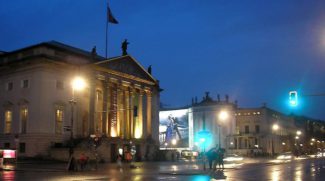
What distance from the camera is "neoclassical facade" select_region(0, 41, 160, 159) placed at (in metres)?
58.5

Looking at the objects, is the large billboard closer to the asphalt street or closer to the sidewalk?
the sidewalk

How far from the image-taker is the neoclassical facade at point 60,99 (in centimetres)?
5850

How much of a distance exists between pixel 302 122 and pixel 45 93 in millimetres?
139209

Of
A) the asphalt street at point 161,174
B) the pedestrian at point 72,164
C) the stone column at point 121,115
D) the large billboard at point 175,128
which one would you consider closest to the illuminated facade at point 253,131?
the large billboard at point 175,128

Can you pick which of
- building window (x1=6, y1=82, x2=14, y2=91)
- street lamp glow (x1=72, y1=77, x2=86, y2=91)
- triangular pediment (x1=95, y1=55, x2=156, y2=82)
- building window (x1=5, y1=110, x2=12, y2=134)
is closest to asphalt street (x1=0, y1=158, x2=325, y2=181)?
street lamp glow (x1=72, y1=77, x2=86, y2=91)

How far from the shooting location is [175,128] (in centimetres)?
11156

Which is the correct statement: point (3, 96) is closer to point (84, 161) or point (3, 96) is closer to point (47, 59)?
point (47, 59)

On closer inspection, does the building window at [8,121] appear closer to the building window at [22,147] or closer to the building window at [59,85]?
the building window at [22,147]

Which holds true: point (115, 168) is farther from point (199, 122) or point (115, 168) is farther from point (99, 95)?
point (199, 122)

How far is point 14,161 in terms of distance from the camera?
166ft

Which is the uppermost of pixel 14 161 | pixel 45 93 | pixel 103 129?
pixel 45 93

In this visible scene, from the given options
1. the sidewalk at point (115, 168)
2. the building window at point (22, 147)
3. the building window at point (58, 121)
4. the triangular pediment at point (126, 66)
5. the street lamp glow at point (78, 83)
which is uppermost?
the triangular pediment at point (126, 66)

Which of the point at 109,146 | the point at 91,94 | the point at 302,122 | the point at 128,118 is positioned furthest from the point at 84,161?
the point at 302,122

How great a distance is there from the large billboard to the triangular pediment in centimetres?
3583
